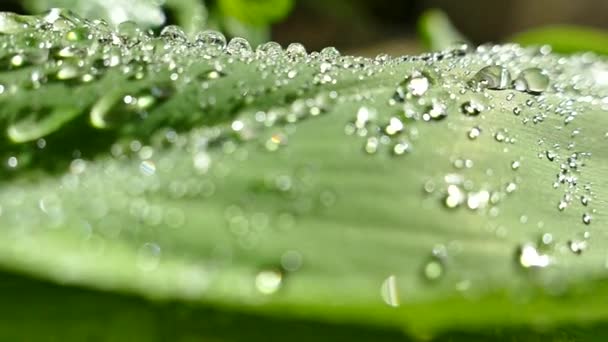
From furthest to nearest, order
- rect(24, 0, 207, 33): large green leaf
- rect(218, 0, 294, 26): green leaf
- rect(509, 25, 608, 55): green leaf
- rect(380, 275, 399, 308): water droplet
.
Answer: rect(509, 25, 608, 55): green leaf < rect(218, 0, 294, 26): green leaf < rect(24, 0, 207, 33): large green leaf < rect(380, 275, 399, 308): water droplet

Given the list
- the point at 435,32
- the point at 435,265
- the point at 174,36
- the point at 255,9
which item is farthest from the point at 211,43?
the point at 435,32

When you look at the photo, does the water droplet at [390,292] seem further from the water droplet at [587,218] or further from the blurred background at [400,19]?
the blurred background at [400,19]

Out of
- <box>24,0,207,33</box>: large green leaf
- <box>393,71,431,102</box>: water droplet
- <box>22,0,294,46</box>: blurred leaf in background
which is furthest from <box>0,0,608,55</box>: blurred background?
<box>393,71,431,102</box>: water droplet

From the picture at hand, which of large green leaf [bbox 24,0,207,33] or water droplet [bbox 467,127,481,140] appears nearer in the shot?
water droplet [bbox 467,127,481,140]

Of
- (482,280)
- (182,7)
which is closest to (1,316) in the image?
(482,280)

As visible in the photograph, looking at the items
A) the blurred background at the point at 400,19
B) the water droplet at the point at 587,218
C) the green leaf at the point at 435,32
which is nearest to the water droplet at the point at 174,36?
the water droplet at the point at 587,218

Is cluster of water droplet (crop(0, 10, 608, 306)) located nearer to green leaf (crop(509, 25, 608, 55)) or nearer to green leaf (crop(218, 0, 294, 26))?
green leaf (crop(218, 0, 294, 26))

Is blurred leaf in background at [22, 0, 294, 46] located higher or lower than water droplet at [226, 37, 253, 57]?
higher
